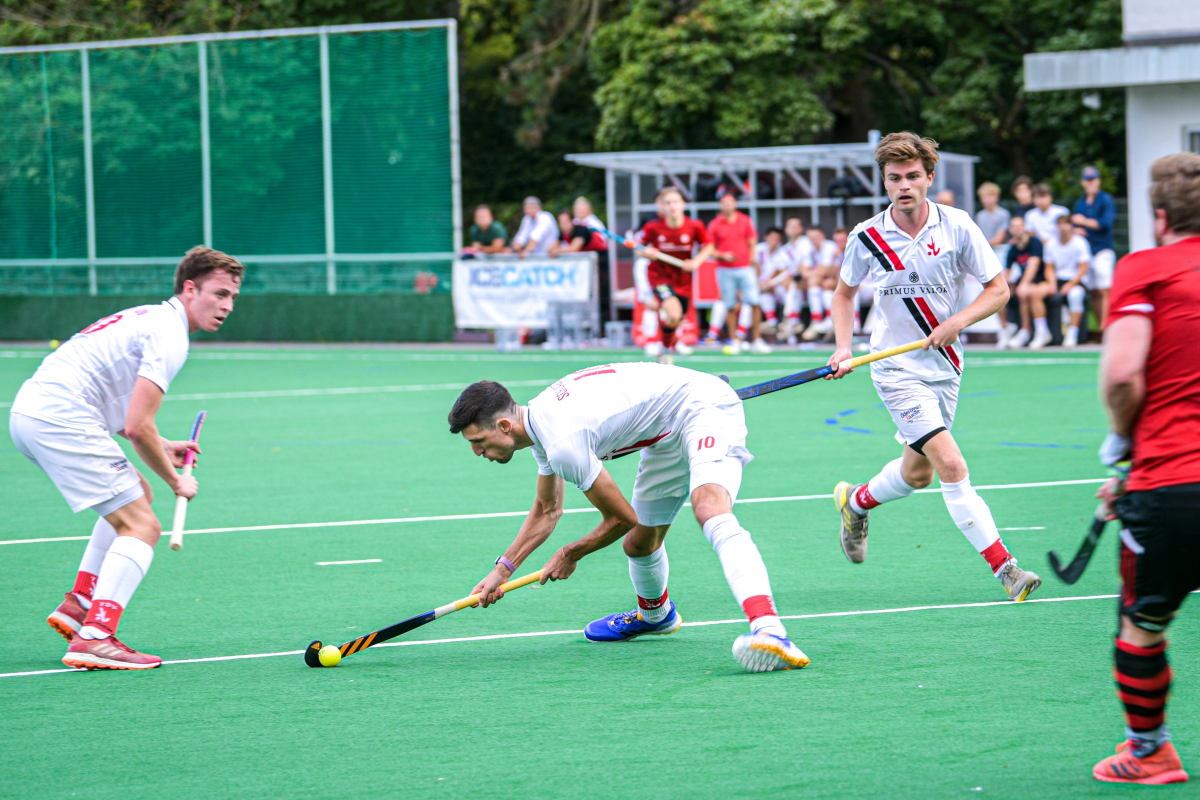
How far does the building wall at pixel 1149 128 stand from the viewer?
20.8 metres

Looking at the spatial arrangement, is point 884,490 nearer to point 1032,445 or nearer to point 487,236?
point 1032,445

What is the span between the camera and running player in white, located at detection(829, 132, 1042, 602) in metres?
6.38

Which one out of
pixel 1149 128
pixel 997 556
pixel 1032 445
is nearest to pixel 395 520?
pixel 997 556

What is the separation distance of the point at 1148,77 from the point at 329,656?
18.3 metres

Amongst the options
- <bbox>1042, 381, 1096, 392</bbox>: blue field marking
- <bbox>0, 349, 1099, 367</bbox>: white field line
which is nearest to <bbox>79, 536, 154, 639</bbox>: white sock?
<bbox>1042, 381, 1096, 392</bbox>: blue field marking

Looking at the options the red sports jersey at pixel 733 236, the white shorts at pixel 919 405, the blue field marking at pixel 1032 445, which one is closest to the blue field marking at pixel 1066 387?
the blue field marking at pixel 1032 445

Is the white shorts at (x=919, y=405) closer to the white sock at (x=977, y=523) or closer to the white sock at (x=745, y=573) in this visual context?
the white sock at (x=977, y=523)

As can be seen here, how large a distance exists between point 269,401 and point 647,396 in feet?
37.0

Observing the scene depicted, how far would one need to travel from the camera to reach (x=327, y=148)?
2553 cm

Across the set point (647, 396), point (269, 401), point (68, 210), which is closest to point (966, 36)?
point (68, 210)

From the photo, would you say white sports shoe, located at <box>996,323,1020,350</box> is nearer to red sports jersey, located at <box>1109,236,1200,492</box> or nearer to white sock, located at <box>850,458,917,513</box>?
white sock, located at <box>850,458,917,513</box>

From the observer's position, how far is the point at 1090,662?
17.2ft

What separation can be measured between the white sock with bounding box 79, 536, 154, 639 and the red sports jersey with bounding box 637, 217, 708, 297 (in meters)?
12.9

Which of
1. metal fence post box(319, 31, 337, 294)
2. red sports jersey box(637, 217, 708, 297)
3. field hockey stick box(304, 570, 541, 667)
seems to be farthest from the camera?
metal fence post box(319, 31, 337, 294)
